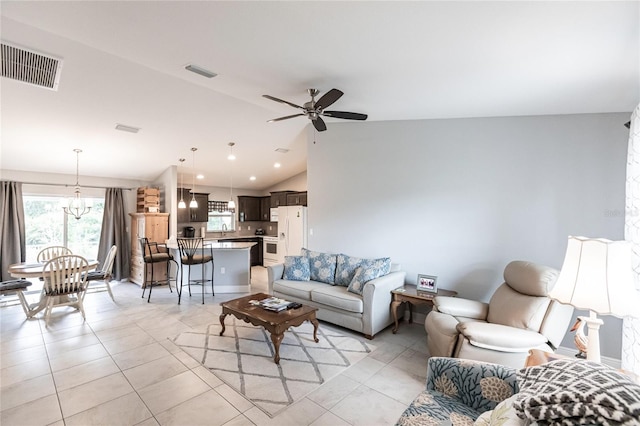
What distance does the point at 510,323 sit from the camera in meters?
2.57

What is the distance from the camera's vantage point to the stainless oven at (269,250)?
791 cm

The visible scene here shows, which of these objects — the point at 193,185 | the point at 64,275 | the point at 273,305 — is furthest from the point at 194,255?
the point at 193,185

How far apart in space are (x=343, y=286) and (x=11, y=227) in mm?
6256

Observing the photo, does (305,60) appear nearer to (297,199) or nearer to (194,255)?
(194,255)

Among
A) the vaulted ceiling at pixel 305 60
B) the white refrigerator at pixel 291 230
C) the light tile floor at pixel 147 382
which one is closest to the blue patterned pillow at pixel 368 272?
the light tile floor at pixel 147 382

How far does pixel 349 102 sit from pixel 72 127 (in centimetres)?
410

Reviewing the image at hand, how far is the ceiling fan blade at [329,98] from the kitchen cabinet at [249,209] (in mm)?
6169

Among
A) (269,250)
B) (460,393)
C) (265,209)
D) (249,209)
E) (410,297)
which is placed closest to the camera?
(460,393)

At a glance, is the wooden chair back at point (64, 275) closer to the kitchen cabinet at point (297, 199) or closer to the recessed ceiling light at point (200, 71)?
the recessed ceiling light at point (200, 71)

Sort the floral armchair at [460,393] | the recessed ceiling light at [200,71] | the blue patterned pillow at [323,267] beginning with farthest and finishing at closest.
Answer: the blue patterned pillow at [323,267] → the recessed ceiling light at [200,71] → the floral armchair at [460,393]

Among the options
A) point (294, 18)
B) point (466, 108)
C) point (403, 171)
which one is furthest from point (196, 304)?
point (466, 108)

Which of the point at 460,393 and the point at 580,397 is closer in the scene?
the point at 580,397

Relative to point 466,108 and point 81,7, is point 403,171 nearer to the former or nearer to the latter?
point 466,108

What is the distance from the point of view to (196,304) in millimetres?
4887
